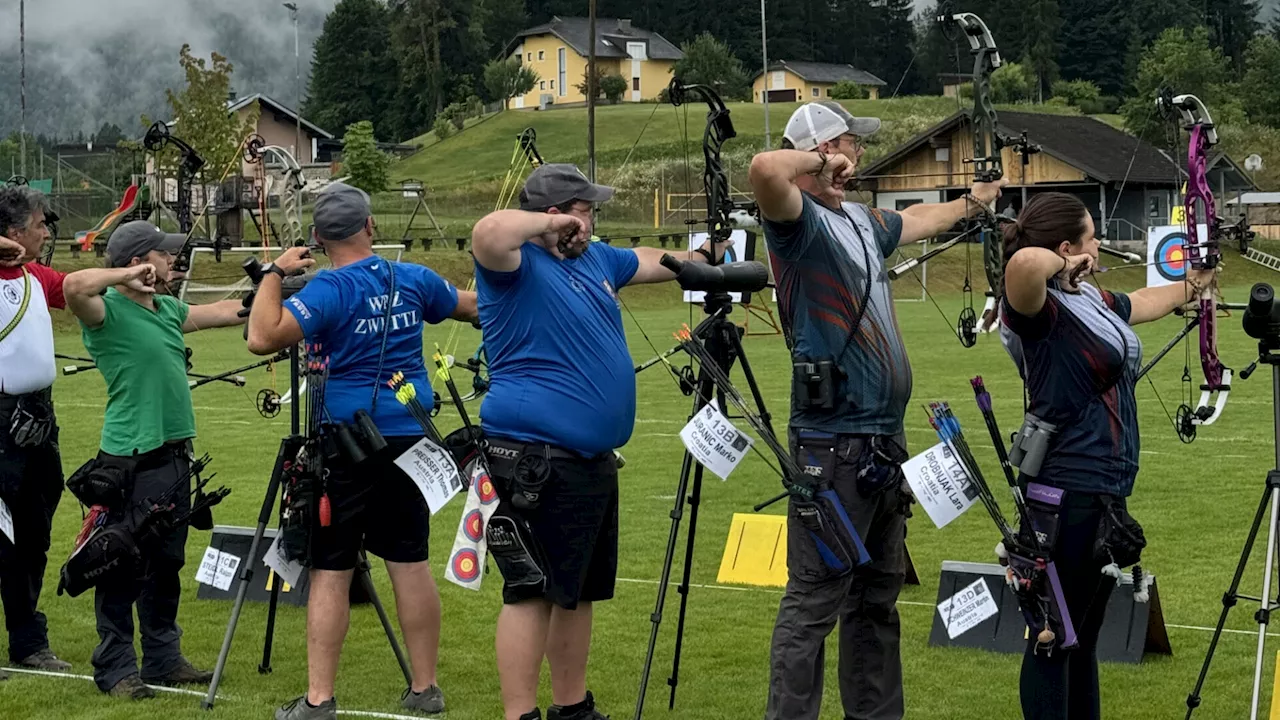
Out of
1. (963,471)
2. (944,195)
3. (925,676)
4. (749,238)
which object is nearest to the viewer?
(963,471)

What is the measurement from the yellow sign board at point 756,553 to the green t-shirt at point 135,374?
3255mm

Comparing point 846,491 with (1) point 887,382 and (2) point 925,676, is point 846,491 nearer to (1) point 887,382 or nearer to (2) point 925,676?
(1) point 887,382

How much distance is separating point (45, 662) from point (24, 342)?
1451 millimetres

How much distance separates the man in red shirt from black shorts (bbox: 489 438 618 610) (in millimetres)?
2651

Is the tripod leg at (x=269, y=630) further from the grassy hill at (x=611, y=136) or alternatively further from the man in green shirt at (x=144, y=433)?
the grassy hill at (x=611, y=136)

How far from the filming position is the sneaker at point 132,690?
657 cm

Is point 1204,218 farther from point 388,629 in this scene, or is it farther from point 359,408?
point 388,629

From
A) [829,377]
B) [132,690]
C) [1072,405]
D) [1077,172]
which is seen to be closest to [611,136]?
[1077,172]

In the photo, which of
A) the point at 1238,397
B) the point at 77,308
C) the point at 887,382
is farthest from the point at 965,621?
the point at 1238,397

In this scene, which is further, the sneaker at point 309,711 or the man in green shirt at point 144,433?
the man in green shirt at point 144,433

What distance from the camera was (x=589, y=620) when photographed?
5.80 metres

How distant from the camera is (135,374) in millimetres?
6773

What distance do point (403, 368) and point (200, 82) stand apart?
49.5 m

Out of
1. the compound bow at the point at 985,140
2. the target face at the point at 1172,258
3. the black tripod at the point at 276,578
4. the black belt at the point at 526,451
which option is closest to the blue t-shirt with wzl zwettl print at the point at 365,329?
the black tripod at the point at 276,578
